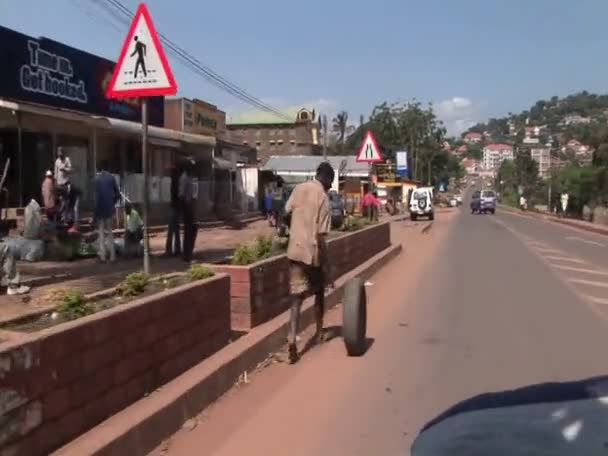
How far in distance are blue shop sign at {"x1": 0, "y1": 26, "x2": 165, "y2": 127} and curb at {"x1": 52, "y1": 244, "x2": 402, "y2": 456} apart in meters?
11.4

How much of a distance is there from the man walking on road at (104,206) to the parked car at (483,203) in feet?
185

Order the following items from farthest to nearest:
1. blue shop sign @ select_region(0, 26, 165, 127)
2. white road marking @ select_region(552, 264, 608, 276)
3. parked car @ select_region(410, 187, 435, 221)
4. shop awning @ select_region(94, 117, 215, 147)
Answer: parked car @ select_region(410, 187, 435, 221), shop awning @ select_region(94, 117, 215, 147), blue shop sign @ select_region(0, 26, 165, 127), white road marking @ select_region(552, 264, 608, 276)

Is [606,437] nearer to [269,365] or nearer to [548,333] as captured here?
[269,365]

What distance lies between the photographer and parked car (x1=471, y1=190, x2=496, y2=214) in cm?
6594

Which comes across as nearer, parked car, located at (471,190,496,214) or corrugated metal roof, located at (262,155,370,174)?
corrugated metal roof, located at (262,155,370,174)

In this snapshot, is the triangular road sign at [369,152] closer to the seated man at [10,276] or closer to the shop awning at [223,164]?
the seated man at [10,276]

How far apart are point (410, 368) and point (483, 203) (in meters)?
60.8

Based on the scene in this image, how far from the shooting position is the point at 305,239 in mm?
7246

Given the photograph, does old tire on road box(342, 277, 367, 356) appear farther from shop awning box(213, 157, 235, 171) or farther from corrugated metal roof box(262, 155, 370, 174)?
corrugated metal roof box(262, 155, 370, 174)

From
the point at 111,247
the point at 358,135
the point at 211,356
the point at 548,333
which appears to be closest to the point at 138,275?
the point at 211,356

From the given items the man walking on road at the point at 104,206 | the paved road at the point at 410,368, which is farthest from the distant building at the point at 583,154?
the man walking on road at the point at 104,206

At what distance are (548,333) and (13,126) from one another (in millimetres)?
12285

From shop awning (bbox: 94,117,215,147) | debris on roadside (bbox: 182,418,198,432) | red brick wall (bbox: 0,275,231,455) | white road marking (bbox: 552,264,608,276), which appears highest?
shop awning (bbox: 94,117,215,147)

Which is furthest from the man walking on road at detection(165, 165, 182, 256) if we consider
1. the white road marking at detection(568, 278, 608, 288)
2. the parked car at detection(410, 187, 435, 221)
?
the parked car at detection(410, 187, 435, 221)
